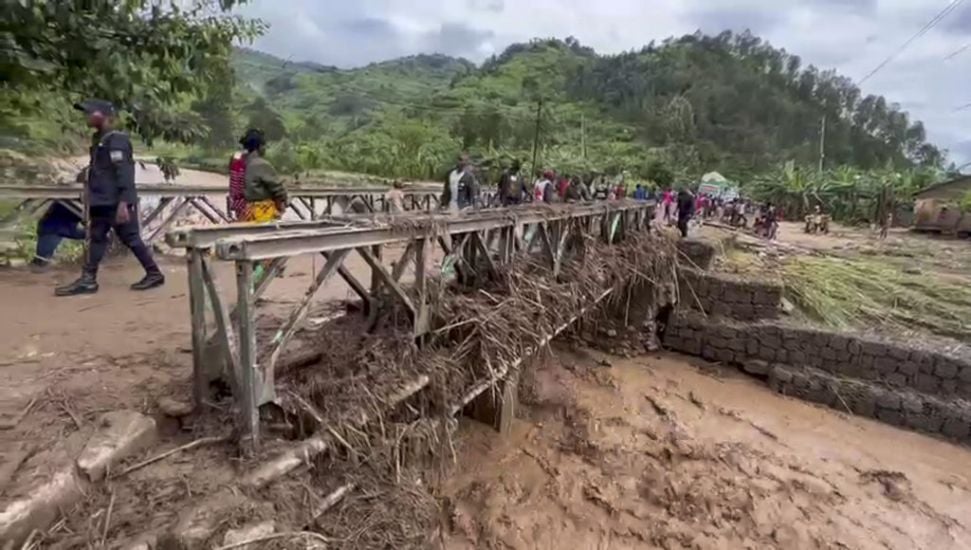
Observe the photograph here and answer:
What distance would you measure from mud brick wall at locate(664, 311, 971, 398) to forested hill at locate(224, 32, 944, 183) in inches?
953

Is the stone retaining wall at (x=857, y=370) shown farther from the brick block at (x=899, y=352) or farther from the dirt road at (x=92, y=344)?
the dirt road at (x=92, y=344)

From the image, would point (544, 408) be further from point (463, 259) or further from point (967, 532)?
point (967, 532)

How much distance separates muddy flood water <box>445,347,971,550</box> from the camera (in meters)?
5.29

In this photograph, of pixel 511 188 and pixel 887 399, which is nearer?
pixel 887 399

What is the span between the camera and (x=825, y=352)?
28.3 feet

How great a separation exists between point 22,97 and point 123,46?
1375 mm

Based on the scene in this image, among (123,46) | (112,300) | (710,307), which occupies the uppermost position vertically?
→ (123,46)

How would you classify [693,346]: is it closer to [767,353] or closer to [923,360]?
[767,353]

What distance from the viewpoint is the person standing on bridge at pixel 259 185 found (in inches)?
182

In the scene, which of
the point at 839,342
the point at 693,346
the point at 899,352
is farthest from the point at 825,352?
the point at 693,346

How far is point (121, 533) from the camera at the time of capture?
A: 2.14m

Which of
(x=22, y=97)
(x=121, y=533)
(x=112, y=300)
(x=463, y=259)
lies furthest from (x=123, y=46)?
(x=121, y=533)

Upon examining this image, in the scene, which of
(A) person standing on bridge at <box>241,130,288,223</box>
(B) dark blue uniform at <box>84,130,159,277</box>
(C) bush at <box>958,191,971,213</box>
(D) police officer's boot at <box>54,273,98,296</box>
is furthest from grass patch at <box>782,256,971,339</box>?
(C) bush at <box>958,191,971,213</box>

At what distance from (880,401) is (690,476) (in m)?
3.77
